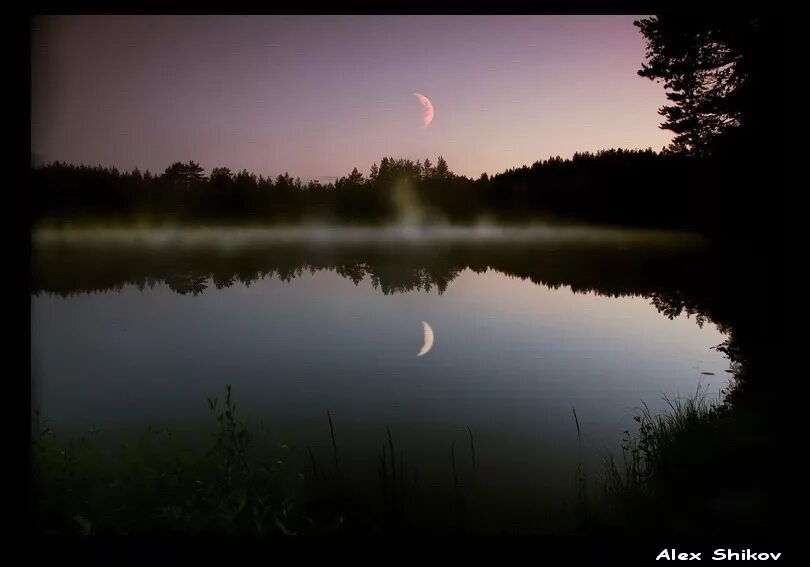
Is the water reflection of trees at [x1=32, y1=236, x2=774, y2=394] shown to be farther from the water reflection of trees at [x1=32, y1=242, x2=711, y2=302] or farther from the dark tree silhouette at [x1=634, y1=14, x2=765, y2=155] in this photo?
the dark tree silhouette at [x1=634, y1=14, x2=765, y2=155]

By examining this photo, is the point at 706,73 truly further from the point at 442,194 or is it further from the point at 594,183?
the point at 442,194

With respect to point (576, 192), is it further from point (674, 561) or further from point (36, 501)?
point (36, 501)

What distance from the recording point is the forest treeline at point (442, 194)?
411cm

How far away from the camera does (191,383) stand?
11.5 feet

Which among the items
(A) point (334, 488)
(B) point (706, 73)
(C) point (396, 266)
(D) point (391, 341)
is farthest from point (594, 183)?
(A) point (334, 488)

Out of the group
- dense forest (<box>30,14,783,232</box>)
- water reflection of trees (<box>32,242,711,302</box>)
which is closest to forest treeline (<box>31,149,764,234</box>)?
dense forest (<box>30,14,783,232</box>)

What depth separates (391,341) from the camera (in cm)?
381

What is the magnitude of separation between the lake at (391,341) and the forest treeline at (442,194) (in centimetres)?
19

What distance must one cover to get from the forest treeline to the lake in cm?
19

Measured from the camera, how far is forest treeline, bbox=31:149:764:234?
411cm

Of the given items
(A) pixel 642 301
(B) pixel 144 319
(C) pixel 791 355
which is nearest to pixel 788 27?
(C) pixel 791 355

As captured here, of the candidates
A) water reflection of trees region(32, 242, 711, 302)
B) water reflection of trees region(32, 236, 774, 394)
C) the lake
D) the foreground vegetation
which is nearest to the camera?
the foreground vegetation

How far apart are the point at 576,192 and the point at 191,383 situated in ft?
11.0

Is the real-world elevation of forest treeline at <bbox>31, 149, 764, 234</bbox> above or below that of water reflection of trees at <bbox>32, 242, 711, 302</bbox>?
above
